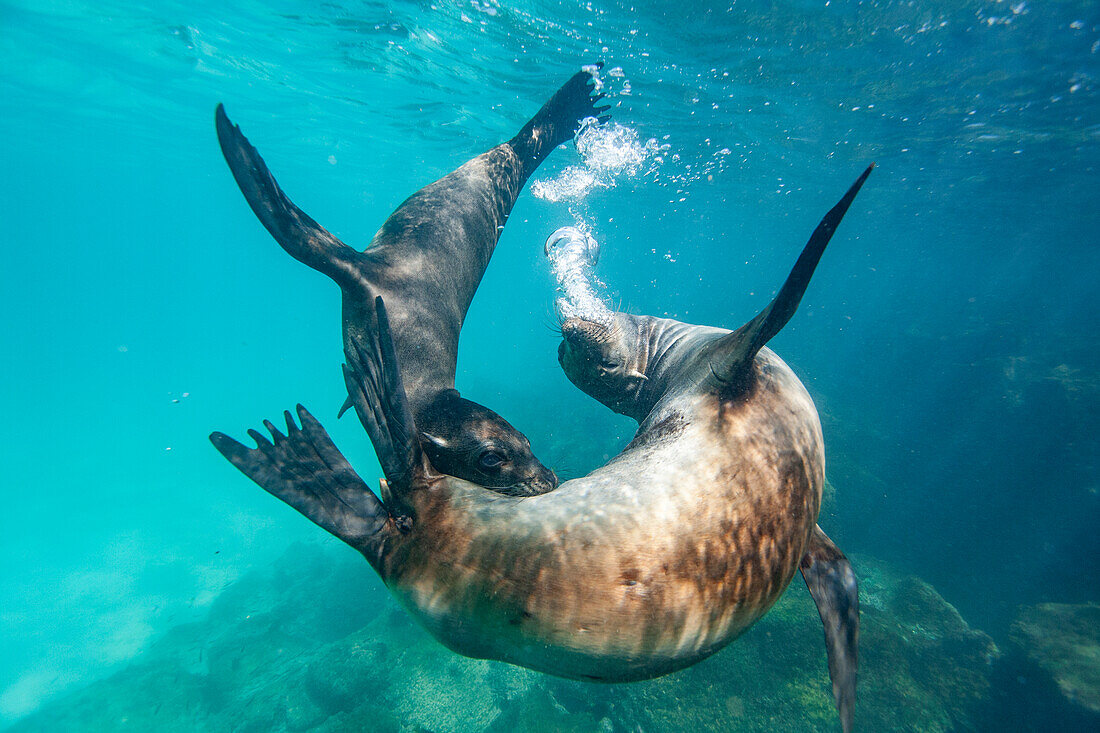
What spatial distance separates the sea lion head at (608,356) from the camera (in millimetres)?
2742

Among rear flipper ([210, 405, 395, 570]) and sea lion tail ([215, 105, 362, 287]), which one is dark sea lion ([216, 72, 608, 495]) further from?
rear flipper ([210, 405, 395, 570])

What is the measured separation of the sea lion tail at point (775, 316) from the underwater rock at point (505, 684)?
14.6ft

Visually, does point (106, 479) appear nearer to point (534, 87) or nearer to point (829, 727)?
point (534, 87)

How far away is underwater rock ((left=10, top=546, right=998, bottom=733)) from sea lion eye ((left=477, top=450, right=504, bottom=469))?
404 cm

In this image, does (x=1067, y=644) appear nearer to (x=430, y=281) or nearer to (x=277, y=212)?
(x=430, y=281)

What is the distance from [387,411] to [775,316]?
137 centimetres

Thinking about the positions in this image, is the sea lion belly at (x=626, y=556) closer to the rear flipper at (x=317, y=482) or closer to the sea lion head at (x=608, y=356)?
the rear flipper at (x=317, y=482)

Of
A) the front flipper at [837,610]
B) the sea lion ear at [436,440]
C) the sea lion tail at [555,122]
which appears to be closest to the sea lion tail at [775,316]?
the front flipper at [837,610]

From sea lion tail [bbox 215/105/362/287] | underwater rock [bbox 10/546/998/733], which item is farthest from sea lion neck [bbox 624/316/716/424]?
underwater rock [bbox 10/546/998/733]

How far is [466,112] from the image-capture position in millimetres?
20047

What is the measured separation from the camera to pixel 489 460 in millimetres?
1979

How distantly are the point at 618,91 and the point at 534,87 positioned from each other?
3.42 meters

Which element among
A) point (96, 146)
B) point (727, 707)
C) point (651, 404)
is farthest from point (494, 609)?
point (96, 146)

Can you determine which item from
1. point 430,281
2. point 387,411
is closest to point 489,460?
point 387,411
